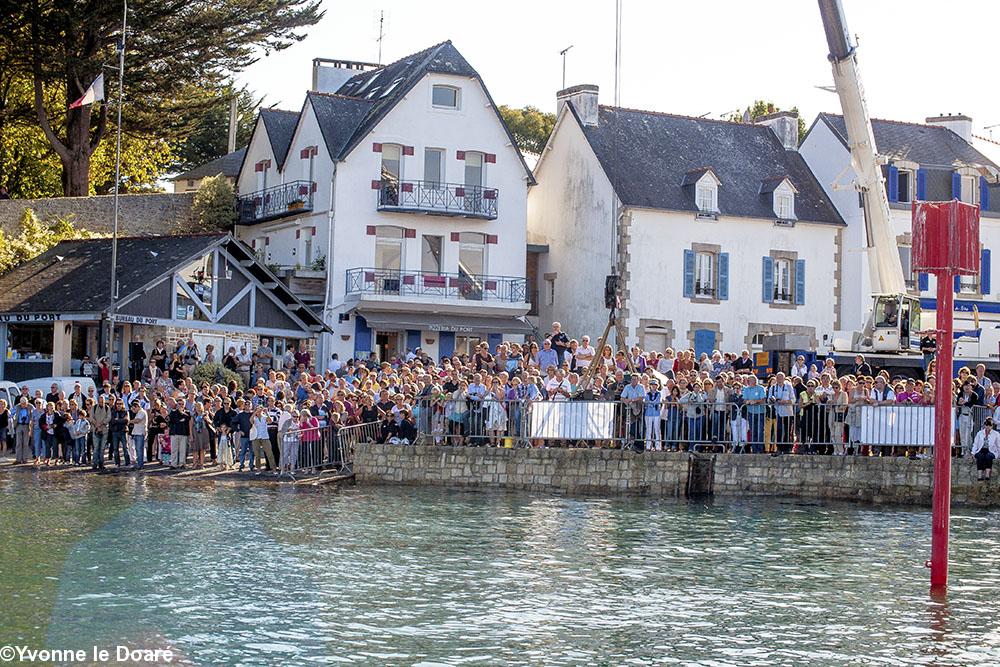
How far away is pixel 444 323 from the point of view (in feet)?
156

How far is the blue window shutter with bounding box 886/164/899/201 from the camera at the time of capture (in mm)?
51375

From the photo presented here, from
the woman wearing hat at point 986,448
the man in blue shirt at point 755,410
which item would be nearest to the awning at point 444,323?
the man in blue shirt at point 755,410

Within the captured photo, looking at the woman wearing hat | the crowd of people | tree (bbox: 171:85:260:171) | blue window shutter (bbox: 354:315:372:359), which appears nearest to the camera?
the woman wearing hat

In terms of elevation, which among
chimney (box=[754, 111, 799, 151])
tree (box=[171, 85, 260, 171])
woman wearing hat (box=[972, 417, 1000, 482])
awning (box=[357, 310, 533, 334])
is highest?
tree (box=[171, 85, 260, 171])

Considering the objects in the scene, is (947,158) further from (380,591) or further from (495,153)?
(380,591)

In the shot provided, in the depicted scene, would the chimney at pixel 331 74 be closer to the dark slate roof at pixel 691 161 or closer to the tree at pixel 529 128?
the dark slate roof at pixel 691 161

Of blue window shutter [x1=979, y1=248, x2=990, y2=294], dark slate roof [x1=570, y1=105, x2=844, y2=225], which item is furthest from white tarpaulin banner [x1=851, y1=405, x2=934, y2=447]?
blue window shutter [x1=979, y1=248, x2=990, y2=294]

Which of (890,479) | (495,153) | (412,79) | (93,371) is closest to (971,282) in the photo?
(495,153)

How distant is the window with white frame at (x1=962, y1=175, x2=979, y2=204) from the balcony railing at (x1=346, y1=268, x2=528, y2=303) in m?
15.9

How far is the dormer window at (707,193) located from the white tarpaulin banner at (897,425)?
70.8ft

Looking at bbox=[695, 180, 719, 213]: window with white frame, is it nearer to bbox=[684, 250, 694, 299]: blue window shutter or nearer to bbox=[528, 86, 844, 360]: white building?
bbox=[528, 86, 844, 360]: white building

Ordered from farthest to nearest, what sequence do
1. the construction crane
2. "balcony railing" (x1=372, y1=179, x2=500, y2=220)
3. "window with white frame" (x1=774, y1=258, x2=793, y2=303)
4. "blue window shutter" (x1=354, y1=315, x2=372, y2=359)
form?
1. "window with white frame" (x1=774, y1=258, x2=793, y2=303)
2. "balcony railing" (x1=372, y1=179, x2=500, y2=220)
3. "blue window shutter" (x1=354, y1=315, x2=372, y2=359)
4. the construction crane

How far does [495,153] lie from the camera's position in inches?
1967

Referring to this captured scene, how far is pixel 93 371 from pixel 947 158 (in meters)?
30.5
